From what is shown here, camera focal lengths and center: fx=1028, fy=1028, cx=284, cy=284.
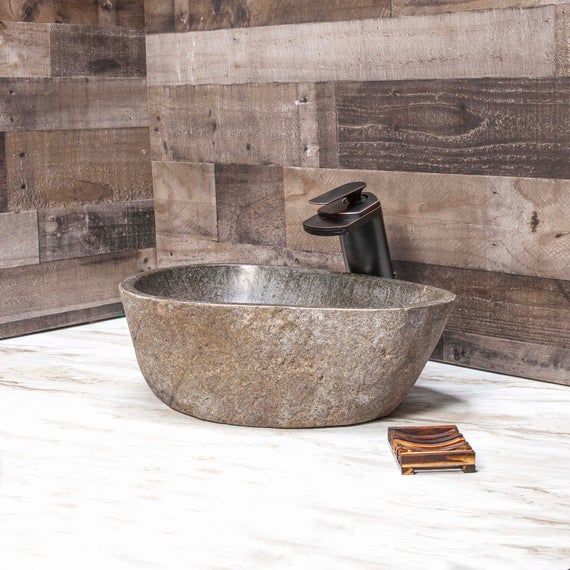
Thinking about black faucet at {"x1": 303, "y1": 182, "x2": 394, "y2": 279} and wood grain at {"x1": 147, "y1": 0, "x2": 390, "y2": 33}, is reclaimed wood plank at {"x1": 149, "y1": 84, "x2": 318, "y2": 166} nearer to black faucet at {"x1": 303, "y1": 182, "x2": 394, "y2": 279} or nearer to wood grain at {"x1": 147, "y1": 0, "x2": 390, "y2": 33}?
wood grain at {"x1": 147, "y1": 0, "x2": 390, "y2": 33}

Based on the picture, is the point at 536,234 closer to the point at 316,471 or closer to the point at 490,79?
the point at 490,79

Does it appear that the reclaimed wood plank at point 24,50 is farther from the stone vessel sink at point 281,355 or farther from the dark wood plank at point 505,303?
the dark wood plank at point 505,303

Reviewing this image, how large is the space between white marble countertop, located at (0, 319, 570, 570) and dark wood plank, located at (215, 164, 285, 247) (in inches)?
15.2

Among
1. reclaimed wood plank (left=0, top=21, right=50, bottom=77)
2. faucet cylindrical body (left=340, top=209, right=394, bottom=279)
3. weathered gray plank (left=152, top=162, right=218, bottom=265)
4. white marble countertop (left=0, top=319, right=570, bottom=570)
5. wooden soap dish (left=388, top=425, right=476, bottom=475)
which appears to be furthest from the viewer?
weathered gray plank (left=152, top=162, right=218, bottom=265)

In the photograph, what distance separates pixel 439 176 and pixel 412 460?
493 millimetres

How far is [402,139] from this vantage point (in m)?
1.40

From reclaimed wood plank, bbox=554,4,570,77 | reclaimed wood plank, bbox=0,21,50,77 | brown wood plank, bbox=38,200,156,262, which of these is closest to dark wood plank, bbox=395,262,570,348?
reclaimed wood plank, bbox=554,4,570,77

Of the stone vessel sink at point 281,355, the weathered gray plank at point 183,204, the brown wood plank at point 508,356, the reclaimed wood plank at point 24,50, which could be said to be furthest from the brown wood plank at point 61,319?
the brown wood plank at point 508,356

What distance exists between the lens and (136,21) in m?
1.76

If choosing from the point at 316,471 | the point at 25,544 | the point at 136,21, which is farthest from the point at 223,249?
the point at 25,544

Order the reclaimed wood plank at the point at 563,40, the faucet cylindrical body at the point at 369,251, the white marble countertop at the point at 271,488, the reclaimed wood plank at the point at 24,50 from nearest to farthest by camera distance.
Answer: the white marble countertop at the point at 271,488, the reclaimed wood plank at the point at 563,40, the faucet cylindrical body at the point at 369,251, the reclaimed wood plank at the point at 24,50

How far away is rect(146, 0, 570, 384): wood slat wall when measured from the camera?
1266 mm

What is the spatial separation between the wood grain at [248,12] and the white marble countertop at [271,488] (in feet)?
1.72

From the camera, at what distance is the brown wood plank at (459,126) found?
124 centimetres
